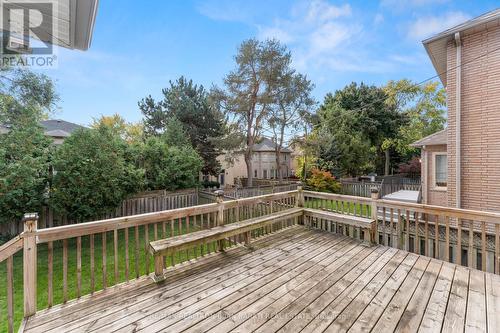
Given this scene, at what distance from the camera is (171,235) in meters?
3.31

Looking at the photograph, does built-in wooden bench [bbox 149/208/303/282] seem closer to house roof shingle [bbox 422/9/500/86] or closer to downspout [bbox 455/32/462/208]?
downspout [bbox 455/32/462/208]

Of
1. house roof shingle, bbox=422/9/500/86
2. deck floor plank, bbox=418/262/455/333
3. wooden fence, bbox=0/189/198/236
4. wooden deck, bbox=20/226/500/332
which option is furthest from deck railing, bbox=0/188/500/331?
house roof shingle, bbox=422/9/500/86

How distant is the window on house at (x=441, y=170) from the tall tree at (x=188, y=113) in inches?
488

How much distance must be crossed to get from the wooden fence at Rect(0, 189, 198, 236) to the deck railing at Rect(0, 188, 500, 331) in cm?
84

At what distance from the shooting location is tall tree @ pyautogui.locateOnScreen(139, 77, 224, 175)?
16780 mm

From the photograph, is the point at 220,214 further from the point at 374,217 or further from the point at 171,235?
the point at 374,217

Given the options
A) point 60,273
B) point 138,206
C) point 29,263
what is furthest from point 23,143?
point 29,263

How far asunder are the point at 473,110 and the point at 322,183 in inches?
342

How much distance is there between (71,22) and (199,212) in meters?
2.82

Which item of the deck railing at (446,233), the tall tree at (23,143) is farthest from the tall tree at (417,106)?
the tall tree at (23,143)

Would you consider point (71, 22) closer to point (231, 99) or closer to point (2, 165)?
point (2, 165)

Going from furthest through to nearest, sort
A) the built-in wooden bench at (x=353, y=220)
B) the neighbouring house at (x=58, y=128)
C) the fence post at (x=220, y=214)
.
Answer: the neighbouring house at (x=58, y=128) → the built-in wooden bench at (x=353, y=220) → the fence post at (x=220, y=214)

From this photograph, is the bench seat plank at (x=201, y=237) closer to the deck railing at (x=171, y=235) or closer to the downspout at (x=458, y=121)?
the deck railing at (x=171, y=235)

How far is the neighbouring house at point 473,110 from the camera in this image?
5.38 metres
